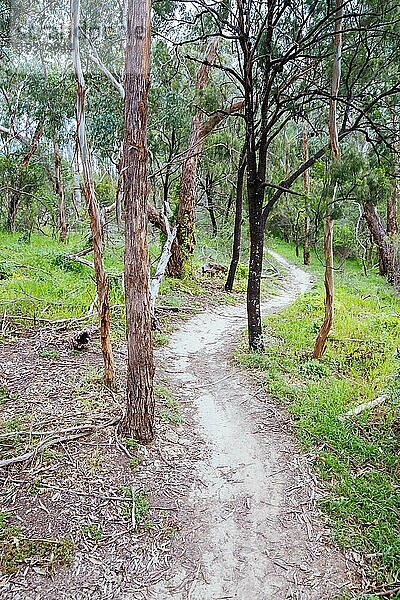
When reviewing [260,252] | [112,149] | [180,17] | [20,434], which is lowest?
[20,434]

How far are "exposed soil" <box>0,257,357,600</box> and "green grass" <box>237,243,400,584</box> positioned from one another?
0.68 ft

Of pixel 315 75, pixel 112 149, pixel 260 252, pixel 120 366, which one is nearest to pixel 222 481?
pixel 120 366

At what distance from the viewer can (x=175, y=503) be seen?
3666mm

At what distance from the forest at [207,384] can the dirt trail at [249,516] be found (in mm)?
16

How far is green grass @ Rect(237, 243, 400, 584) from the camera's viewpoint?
3473 millimetres

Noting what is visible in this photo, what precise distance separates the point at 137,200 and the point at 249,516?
2618mm

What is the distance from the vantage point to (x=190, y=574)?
9.98 ft

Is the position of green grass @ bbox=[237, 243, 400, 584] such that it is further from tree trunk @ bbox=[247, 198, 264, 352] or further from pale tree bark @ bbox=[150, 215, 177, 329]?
pale tree bark @ bbox=[150, 215, 177, 329]

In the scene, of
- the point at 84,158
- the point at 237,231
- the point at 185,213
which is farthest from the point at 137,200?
the point at 185,213

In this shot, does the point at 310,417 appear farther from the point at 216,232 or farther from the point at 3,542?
the point at 216,232

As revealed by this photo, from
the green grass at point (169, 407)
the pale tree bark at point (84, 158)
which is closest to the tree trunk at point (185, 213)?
the green grass at point (169, 407)

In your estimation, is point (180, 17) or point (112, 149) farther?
point (112, 149)

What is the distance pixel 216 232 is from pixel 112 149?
936 centimetres

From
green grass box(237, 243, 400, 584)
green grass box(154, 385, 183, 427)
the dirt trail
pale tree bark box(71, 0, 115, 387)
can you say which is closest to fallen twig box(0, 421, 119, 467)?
green grass box(154, 385, 183, 427)
